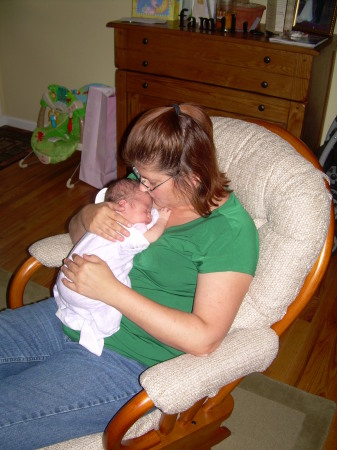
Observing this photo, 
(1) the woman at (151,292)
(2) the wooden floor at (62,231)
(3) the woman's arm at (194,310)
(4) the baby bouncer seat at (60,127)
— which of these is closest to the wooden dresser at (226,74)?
(4) the baby bouncer seat at (60,127)

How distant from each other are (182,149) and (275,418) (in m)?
1.21

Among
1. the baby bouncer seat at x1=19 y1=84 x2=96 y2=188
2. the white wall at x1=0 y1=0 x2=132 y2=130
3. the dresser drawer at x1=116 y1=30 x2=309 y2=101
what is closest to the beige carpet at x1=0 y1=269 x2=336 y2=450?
the dresser drawer at x1=116 y1=30 x2=309 y2=101

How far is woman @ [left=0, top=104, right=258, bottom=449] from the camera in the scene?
105 cm

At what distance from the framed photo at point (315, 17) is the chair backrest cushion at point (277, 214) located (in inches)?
50.8

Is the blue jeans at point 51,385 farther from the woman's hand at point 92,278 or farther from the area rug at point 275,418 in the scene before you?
the area rug at point 275,418

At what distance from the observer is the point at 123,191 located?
1.27 metres

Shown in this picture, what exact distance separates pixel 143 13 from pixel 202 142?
84.3 inches

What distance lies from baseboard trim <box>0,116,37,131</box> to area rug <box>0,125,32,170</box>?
4 centimetres

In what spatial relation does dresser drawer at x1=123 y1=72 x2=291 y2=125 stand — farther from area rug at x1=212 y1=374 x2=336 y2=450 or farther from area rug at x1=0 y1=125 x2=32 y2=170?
area rug at x1=0 y1=125 x2=32 y2=170

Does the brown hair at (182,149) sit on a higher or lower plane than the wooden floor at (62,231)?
higher

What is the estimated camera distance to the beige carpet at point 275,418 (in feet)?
5.49

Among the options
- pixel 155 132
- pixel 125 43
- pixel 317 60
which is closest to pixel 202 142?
pixel 155 132

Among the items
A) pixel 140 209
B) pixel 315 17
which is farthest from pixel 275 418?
pixel 315 17

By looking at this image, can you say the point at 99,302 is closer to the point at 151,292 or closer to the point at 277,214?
the point at 151,292
